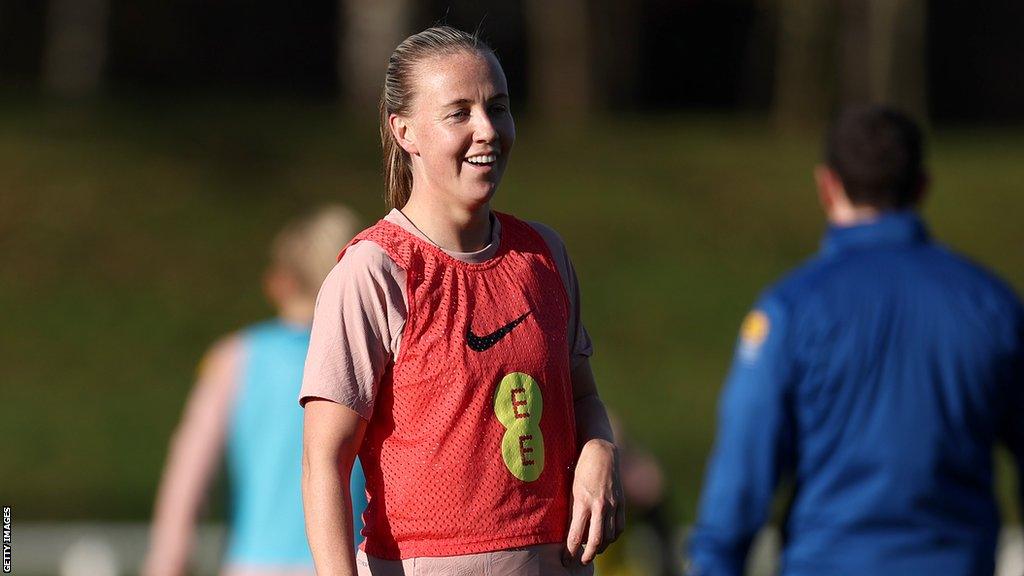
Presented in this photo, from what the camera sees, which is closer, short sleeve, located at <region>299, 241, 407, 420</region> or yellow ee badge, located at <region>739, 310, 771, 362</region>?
short sleeve, located at <region>299, 241, 407, 420</region>

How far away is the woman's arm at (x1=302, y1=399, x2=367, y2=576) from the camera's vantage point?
2656 mm

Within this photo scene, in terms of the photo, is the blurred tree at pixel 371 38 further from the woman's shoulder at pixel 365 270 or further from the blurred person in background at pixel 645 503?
the woman's shoulder at pixel 365 270

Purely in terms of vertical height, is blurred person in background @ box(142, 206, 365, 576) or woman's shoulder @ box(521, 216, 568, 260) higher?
woman's shoulder @ box(521, 216, 568, 260)

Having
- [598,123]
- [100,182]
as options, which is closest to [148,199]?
[100,182]

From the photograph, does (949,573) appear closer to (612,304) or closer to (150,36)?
(612,304)

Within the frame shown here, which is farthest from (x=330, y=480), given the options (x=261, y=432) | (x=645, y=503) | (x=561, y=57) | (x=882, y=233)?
(x=561, y=57)

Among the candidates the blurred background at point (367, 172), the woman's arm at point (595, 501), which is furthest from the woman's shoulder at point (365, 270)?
the blurred background at point (367, 172)

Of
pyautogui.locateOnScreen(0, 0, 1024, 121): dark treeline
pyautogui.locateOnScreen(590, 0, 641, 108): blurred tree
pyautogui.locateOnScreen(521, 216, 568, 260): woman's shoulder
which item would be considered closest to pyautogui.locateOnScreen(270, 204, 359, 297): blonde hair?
pyautogui.locateOnScreen(521, 216, 568, 260): woman's shoulder

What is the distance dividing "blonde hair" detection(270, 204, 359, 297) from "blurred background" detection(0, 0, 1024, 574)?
5182 millimetres

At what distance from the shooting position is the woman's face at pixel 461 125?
2.76 metres

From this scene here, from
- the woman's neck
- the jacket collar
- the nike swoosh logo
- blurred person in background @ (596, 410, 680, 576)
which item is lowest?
blurred person in background @ (596, 410, 680, 576)

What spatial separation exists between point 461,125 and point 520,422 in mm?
514

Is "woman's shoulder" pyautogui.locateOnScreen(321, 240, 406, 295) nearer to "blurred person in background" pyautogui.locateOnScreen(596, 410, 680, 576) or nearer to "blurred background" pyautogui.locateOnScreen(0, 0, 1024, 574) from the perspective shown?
"blurred person in background" pyautogui.locateOnScreen(596, 410, 680, 576)

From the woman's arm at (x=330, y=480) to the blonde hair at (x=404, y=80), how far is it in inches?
17.8
